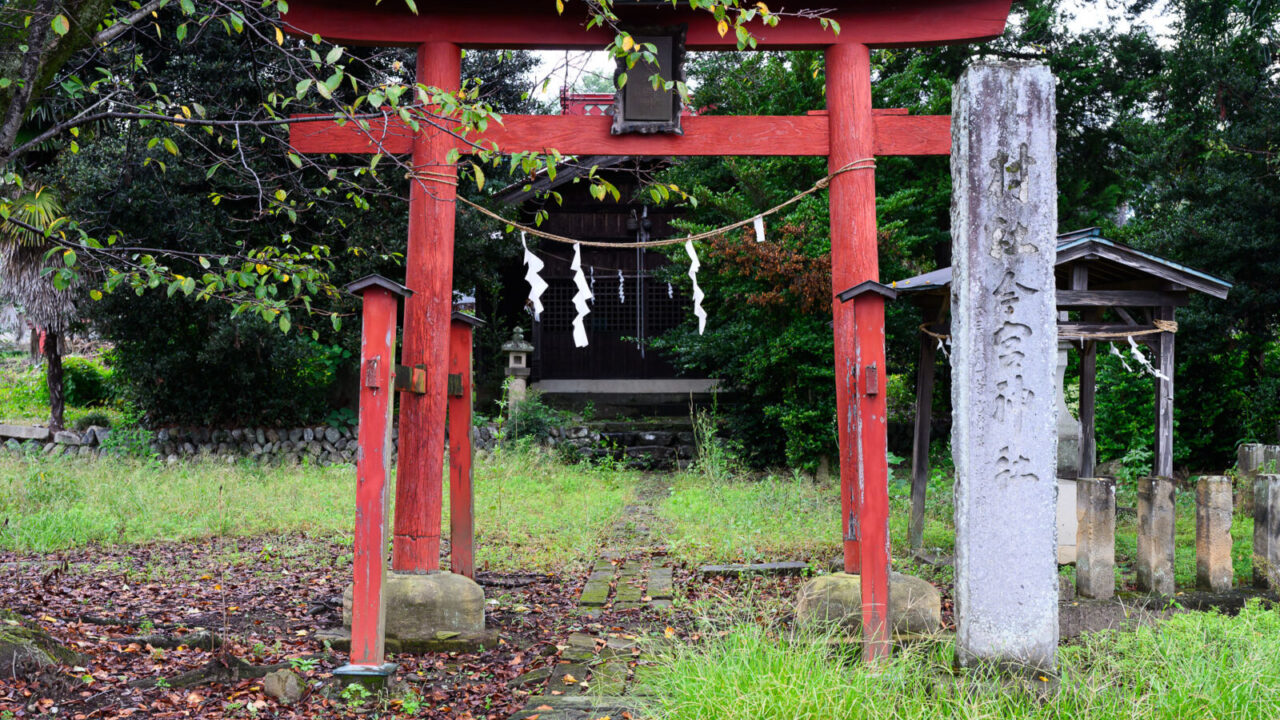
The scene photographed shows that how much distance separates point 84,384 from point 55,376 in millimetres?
3426

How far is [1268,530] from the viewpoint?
589 centimetres

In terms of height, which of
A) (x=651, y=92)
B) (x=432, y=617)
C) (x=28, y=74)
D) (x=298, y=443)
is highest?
(x=651, y=92)

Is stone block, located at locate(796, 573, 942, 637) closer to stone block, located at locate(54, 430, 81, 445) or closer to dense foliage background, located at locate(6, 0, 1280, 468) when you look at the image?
dense foliage background, located at locate(6, 0, 1280, 468)

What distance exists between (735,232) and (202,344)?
7460 millimetres

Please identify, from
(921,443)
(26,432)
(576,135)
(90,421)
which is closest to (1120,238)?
(921,443)

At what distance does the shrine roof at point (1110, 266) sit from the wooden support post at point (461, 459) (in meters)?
3.42

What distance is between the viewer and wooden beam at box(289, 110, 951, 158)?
18.7ft

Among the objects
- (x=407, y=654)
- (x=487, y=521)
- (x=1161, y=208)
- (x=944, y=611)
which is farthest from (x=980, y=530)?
(x=1161, y=208)

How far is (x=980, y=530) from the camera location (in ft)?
12.9

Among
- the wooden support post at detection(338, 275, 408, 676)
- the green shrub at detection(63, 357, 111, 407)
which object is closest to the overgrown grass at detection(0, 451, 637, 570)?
the wooden support post at detection(338, 275, 408, 676)

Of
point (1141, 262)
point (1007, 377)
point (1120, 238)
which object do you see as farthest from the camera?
point (1120, 238)

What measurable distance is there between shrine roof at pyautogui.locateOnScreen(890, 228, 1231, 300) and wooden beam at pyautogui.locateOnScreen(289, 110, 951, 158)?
1.24 meters

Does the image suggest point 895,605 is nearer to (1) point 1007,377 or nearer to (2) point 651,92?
(1) point 1007,377

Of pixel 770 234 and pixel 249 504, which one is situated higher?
pixel 770 234
